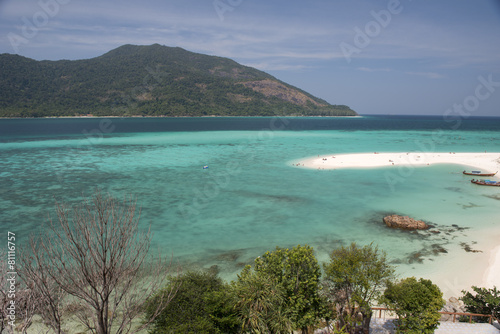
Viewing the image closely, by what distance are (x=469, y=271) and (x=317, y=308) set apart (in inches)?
522

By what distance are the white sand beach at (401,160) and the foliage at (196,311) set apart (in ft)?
146

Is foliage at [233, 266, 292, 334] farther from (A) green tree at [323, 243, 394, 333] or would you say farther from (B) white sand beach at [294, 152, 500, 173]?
(B) white sand beach at [294, 152, 500, 173]

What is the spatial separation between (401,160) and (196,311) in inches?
2355

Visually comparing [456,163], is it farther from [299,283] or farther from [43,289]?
[43,289]

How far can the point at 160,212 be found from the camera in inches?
1281

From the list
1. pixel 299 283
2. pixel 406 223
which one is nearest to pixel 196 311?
pixel 299 283

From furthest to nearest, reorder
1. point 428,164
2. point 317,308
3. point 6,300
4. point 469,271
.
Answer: point 428,164, point 469,271, point 317,308, point 6,300

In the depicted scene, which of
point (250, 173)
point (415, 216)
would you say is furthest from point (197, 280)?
point (250, 173)

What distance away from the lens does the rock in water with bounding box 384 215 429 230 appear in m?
27.7

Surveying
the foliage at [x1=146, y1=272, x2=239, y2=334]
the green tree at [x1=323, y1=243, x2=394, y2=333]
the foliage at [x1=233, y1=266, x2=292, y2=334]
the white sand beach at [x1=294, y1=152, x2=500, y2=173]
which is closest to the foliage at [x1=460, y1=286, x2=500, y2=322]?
the green tree at [x1=323, y1=243, x2=394, y2=333]

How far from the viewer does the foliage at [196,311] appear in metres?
12.8

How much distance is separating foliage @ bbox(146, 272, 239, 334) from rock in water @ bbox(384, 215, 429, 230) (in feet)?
65.2

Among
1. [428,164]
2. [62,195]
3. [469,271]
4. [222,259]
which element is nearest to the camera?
[469,271]

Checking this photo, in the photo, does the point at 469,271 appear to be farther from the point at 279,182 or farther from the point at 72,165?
the point at 72,165
